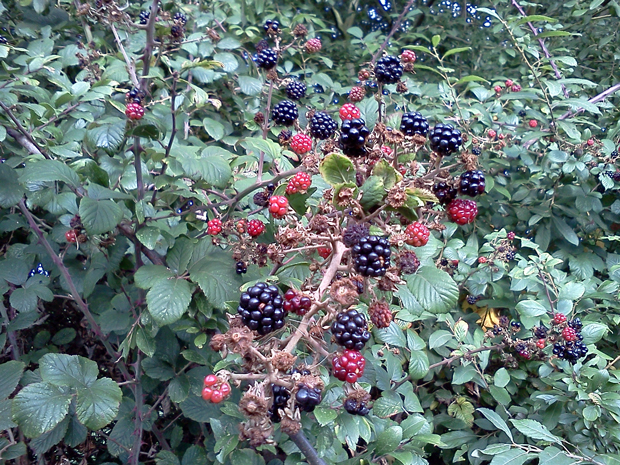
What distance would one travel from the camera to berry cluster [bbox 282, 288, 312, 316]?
0.90 metres

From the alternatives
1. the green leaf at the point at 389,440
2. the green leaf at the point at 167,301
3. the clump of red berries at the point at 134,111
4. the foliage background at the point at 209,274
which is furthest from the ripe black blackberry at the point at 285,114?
the green leaf at the point at 389,440

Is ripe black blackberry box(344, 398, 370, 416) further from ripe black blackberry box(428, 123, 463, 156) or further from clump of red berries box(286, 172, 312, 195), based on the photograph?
ripe black blackberry box(428, 123, 463, 156)

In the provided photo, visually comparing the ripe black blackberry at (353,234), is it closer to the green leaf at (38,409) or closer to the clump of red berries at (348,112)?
the clump of red berries at (348,112)

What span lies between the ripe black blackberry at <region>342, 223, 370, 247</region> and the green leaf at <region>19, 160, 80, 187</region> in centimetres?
96

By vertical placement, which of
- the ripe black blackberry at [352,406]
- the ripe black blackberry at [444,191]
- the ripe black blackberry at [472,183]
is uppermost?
the ripe black blackberry at [472,183]

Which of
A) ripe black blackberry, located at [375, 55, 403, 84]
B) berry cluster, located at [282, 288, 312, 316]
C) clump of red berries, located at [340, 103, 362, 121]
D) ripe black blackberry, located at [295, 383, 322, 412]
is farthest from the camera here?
ripe black blackberry, located at [375, 55, 403, 84]

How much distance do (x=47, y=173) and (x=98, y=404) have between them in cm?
76

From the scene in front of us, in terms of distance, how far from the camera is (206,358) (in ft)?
5.26

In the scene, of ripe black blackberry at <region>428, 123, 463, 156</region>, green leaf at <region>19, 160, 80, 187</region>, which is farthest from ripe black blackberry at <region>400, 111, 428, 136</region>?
green leaf at <region>19, 160, 80, 187</region>

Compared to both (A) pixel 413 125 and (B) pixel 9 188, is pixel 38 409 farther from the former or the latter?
(A) pixel 413 125

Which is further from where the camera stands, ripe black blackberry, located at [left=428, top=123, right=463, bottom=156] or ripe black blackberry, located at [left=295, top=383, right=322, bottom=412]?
ripe black blackberry, located at [left=428, top=123, right=463, bottom=156]

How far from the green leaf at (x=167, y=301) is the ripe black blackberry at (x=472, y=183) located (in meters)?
0.90

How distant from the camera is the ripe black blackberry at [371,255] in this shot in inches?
33.9

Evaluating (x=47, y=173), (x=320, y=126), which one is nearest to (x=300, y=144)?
(x=320, y=126)
